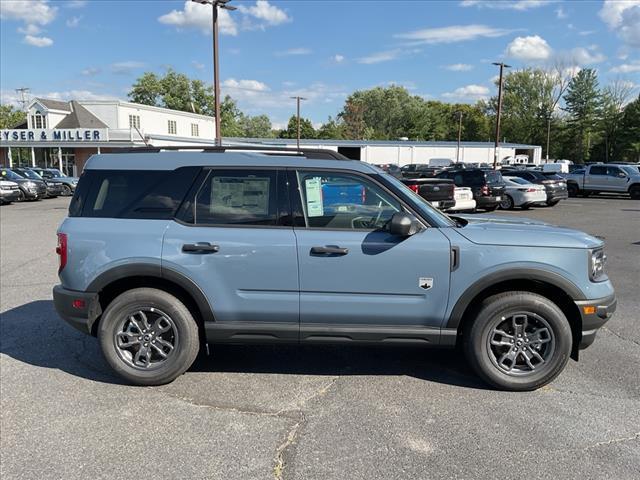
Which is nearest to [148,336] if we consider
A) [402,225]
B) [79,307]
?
[79,307]

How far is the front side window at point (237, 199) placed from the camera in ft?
13.2

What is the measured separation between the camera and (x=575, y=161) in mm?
81812

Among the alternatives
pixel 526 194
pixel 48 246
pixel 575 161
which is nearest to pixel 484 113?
pixel 575 161

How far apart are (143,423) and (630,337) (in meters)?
4.74

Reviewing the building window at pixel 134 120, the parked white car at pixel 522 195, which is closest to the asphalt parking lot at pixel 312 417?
the parked white car at pixel 522 195

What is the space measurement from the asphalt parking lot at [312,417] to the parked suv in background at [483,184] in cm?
1458

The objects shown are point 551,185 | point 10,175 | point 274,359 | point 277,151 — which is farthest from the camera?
point 10,175

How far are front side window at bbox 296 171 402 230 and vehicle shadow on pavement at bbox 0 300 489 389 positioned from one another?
104 cm

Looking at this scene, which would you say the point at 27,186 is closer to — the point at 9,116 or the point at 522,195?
the point at 522,195

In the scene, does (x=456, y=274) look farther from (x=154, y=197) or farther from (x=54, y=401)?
(x=54, y=401)

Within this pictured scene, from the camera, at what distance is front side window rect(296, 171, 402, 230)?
13.1 ft

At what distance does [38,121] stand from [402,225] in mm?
49805

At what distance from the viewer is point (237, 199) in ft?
13.3

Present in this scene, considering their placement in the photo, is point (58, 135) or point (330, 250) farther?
point (58, 135)
